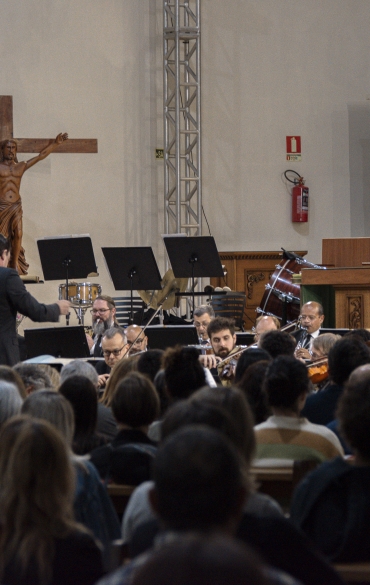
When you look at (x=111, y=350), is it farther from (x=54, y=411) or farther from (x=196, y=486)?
(x=196, y=486)

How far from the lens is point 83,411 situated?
269 cm

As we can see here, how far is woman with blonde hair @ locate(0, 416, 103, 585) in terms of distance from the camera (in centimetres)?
156

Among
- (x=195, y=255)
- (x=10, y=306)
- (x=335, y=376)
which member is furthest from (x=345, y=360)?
(x=195, y=255)

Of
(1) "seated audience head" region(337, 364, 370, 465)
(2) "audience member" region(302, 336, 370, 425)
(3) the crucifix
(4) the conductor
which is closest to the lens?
(1) "seated audience head" region(337, 364, 370, 465)

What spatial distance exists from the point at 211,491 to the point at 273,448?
154 cm

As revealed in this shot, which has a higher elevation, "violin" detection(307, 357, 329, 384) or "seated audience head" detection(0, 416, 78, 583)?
"seated audience head" detection(0, 416, 78, 583)

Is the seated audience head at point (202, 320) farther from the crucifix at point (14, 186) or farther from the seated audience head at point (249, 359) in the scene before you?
the crucifix at point (14, 186)

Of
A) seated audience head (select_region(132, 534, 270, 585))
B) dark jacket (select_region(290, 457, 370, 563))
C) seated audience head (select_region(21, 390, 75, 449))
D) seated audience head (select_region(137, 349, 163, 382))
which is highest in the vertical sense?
seated audience head (select_region(132, 534, 270, 585))

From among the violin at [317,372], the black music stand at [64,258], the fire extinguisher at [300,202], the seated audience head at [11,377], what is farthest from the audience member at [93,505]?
the fire extinguisher at [300,202]

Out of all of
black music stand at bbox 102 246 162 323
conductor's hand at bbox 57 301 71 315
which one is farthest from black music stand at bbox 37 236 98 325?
conductor's hand at bbox 57 301 71 315

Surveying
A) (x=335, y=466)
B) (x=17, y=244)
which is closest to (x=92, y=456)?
(x=335, y=466)

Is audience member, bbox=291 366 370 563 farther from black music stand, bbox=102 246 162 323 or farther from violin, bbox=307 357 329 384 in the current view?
black music stand, bbox=102 246 162 323

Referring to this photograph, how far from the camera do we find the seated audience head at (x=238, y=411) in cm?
198

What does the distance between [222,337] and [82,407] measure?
10.5 ft
